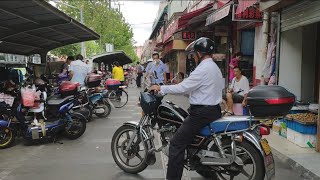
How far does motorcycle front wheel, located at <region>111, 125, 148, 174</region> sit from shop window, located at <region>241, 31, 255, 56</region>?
763 centimetres

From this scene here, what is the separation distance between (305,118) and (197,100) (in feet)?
11.3

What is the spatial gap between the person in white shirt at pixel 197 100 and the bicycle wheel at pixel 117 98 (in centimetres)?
830

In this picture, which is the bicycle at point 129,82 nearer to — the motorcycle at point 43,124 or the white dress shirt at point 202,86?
the motorcycle at point 43,124

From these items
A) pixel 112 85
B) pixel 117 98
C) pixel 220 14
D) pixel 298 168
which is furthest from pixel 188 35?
pixel 298 168

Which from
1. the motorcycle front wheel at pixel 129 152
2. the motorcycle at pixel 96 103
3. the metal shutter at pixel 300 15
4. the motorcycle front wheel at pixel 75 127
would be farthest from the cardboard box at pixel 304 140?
the motorcycle at pixel 96 103

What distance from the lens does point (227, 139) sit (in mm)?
4902

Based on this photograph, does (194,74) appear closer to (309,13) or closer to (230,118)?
(230,118)

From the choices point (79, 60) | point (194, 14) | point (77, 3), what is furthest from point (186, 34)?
point (77, 3)

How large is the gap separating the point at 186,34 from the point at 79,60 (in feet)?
29.8

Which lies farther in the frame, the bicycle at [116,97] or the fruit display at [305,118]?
the bicycle at [116,97]

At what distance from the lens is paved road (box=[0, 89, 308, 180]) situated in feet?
19.2

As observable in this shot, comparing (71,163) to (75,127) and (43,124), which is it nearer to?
(43,124)

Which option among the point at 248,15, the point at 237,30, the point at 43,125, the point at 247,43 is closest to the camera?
Result: the point at 43,125

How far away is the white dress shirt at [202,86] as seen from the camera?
4785 mm
